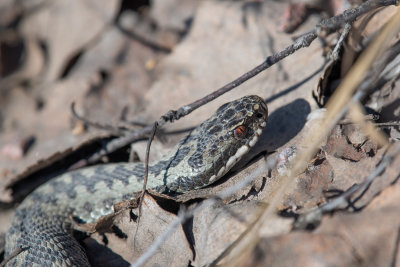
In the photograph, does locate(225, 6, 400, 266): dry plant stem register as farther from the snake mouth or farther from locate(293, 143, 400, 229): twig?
the snake mouth

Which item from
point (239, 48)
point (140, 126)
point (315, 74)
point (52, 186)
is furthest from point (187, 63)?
point (52, 186)

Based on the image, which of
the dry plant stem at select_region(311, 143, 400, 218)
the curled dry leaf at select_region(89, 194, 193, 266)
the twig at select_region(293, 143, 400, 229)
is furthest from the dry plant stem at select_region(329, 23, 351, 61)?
the curled dry leaf at select_region(89, 194, 193, 266)

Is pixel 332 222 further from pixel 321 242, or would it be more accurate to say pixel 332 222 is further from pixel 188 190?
pixel 188 190

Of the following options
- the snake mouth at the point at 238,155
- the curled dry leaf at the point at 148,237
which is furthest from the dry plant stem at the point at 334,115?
the snake mouth at the point at 238,155

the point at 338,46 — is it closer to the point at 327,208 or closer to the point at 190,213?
the point at 327,208

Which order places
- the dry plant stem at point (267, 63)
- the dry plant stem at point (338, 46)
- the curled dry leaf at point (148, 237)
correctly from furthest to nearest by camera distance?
the dry plant stem at point (338, 46) < the dry plant stem at point (267, 63) < the curled dry leaf at point (148, 237)

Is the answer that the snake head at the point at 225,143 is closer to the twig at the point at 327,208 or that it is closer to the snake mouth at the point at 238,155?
the snake mouth at the point at 238,155

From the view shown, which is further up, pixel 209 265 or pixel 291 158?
pixel 291 158

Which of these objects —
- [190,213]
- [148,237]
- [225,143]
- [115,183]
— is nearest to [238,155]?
[225,143]
